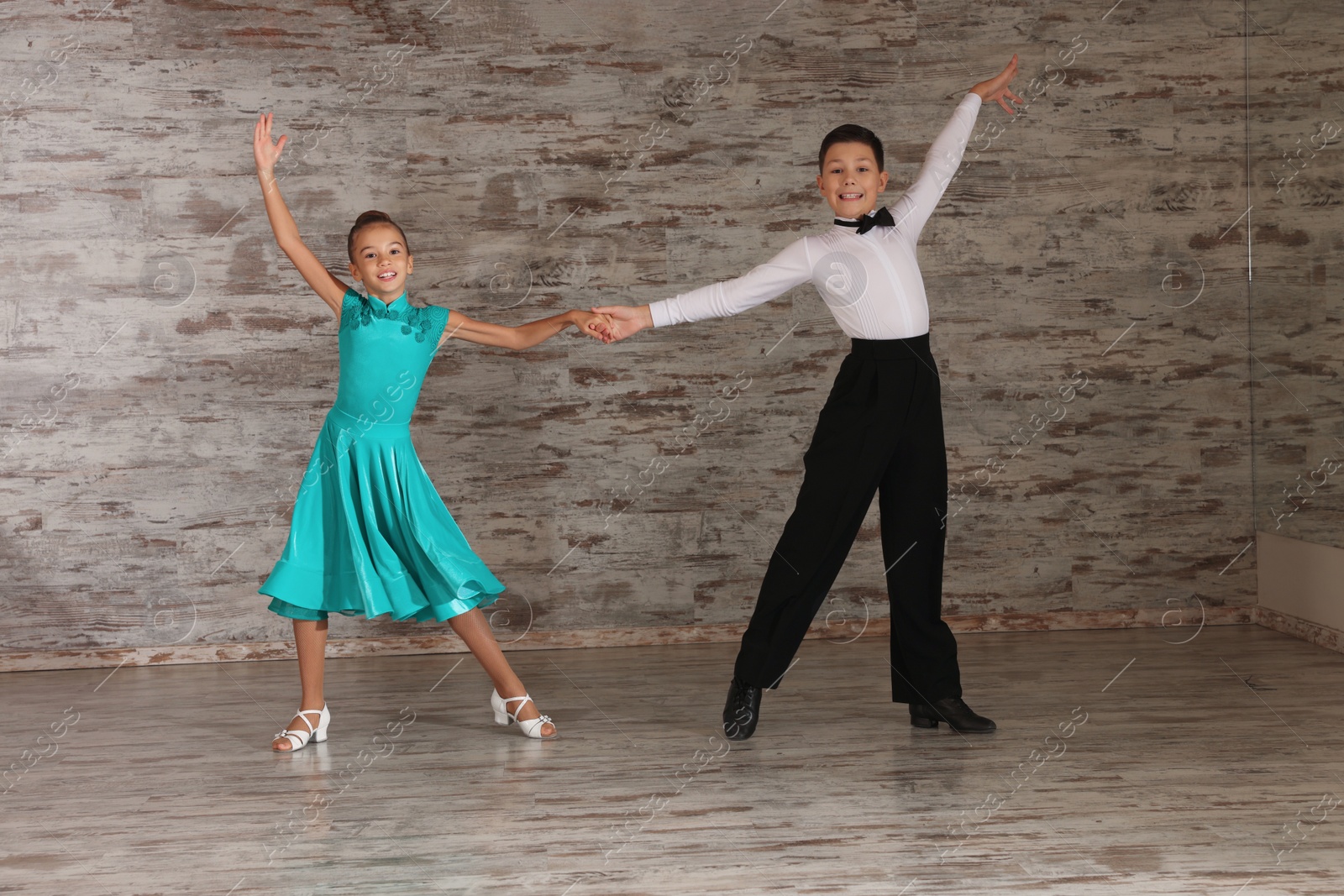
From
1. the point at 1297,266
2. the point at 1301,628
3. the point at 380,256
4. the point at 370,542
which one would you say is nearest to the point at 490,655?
the point at 370,542

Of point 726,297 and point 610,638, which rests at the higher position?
point 726,297

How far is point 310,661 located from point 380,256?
985 millimetres

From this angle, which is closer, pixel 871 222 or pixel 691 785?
pixel 691 785

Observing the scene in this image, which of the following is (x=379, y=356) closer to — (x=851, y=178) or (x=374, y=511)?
(x=374, y=511)

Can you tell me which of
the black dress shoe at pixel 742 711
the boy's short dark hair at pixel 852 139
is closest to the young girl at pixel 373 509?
the black dress shoe at pixel 742 711

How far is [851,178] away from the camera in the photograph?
9.15 ft

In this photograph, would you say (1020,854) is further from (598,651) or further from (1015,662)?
(598,651)

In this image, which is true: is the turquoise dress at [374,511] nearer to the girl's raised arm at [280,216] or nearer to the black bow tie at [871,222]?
the girl's raised arm at [280,216]

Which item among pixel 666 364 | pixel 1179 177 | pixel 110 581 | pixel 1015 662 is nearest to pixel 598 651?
pixel 666 364

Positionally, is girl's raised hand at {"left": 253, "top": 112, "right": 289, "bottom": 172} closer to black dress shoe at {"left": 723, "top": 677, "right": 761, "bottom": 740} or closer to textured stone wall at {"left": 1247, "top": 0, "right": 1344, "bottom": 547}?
black dress shoe at {"left": 723, "top": 677, "right": 761, "bottom": 740}

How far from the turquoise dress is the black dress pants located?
672mm

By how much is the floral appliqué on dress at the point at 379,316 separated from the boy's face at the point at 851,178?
1.01m

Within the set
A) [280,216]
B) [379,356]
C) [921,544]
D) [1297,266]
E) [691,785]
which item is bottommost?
[691,785]

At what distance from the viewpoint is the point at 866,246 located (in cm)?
277
